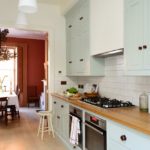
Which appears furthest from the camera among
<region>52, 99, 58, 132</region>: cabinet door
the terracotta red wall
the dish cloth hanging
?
the terracotta red wall

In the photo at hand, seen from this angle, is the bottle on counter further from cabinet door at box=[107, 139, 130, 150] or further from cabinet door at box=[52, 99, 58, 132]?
cabinet door at box=[52, 99, 58, 132]

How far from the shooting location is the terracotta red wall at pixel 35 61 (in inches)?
340

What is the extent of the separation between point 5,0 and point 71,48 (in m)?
1.69

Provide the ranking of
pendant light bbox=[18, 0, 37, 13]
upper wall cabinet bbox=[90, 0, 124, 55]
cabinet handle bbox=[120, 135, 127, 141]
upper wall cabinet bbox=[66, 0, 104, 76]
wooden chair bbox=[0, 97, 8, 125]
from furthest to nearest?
wooden chair bbox=[0, 97, 8, 125] < upper wall cabinet bbox=[66, 0, 104, 76] < upper wall cabinet bbox=[90, 0, 124, 55] < pendant light bbox=[18, 0, 37, 13] < cabinet handle bbox=[120, 135, 127, 141]


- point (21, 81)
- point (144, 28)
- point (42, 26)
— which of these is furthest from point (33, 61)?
point (144, 28)

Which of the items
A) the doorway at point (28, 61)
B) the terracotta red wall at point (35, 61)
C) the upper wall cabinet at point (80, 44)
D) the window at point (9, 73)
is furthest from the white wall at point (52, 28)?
the window at point (9, 73)

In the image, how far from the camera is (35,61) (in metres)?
8.77

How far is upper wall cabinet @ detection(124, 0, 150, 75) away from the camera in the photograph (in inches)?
77.5

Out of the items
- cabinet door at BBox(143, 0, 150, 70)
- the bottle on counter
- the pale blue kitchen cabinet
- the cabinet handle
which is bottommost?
the pale blue kitchen cabinet

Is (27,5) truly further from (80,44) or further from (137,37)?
(80,44)

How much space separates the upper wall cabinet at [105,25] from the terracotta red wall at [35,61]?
19.0ft

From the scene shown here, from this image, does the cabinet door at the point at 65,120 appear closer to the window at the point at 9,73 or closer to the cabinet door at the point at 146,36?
the cabinet door at the point at 146,36

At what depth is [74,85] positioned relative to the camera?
185 inches

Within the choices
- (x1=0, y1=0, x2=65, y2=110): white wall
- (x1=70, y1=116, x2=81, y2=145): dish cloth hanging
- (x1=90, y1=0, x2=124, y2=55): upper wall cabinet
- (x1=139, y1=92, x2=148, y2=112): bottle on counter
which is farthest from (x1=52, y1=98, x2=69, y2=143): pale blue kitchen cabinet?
(x1=139, y1=92, x2=148, y2=112): bottle on counter
